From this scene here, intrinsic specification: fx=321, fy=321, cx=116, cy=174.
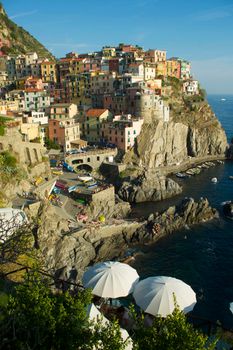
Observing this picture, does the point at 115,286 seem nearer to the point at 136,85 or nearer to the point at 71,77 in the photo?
the point at 136,85

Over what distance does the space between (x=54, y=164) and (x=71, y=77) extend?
34173 mm

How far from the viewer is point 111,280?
18844mm

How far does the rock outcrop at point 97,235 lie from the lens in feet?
113

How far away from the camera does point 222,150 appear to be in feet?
281

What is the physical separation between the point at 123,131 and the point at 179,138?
712 inches

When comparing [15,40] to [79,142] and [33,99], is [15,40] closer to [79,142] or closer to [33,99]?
[33,99]

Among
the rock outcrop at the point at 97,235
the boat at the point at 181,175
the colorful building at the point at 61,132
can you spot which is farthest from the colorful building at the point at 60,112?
the rock outcrop at the point at 97,235

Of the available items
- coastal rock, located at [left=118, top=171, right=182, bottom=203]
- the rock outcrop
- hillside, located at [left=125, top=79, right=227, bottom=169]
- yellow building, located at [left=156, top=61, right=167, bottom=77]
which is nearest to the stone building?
the rock outcrop

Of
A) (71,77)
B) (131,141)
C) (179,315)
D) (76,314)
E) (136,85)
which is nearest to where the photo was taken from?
(179,315)

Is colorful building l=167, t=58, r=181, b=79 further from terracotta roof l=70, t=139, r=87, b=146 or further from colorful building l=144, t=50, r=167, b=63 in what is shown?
terracotta roof l=70, t=139, r=87, b=146

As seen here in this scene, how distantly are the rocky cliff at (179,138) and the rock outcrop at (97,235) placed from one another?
2390cm

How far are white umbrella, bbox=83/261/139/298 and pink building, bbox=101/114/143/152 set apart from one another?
50.2 meters

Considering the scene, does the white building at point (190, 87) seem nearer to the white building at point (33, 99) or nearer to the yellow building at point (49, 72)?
the yellow building at point (49, 72)

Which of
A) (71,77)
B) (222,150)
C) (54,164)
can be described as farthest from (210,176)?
(71,77)
